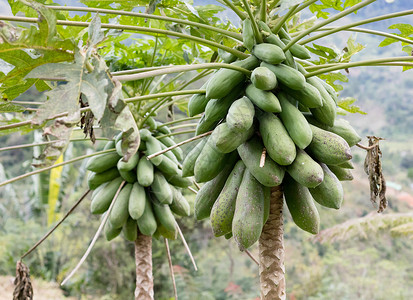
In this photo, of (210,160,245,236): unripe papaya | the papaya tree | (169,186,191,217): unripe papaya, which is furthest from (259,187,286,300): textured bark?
(169,186,191,217): unripe papaya

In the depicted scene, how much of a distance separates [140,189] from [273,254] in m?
0.85

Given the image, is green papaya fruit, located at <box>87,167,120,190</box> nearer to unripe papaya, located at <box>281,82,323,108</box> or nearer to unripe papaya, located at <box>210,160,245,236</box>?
unripe papaya, located at <box>210,160,245,236</box>

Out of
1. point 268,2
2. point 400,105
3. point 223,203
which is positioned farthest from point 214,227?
point 400,105

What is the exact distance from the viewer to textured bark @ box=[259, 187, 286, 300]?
1.11 metres

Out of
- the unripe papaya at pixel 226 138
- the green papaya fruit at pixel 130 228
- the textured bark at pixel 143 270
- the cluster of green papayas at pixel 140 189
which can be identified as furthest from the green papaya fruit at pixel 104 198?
the unripe papaya at pixel 226 138

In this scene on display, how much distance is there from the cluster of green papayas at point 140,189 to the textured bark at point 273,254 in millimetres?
734

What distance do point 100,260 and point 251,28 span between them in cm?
644

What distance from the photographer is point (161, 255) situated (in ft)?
21.4

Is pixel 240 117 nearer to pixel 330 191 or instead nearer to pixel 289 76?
pixel 289 76

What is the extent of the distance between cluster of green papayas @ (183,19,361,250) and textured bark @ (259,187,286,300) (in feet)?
0.12

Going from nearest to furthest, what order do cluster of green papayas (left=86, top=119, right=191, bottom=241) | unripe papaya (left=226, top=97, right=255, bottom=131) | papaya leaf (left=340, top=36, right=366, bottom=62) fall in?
unripe papaya (left=226, top=97, right=255, bottom=131) → papaya leaf (left=340, top=36, right=366, bottom=62) → cluster of green papayas (left=86, top=119, right=191, bottom=241)

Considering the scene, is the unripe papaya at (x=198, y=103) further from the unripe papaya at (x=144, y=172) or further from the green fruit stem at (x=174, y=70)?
the unripe papaya at (x=144, y=172)

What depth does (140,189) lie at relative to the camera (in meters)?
1.82

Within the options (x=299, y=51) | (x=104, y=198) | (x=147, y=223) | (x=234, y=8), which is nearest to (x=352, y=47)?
(x=299, y=51)
